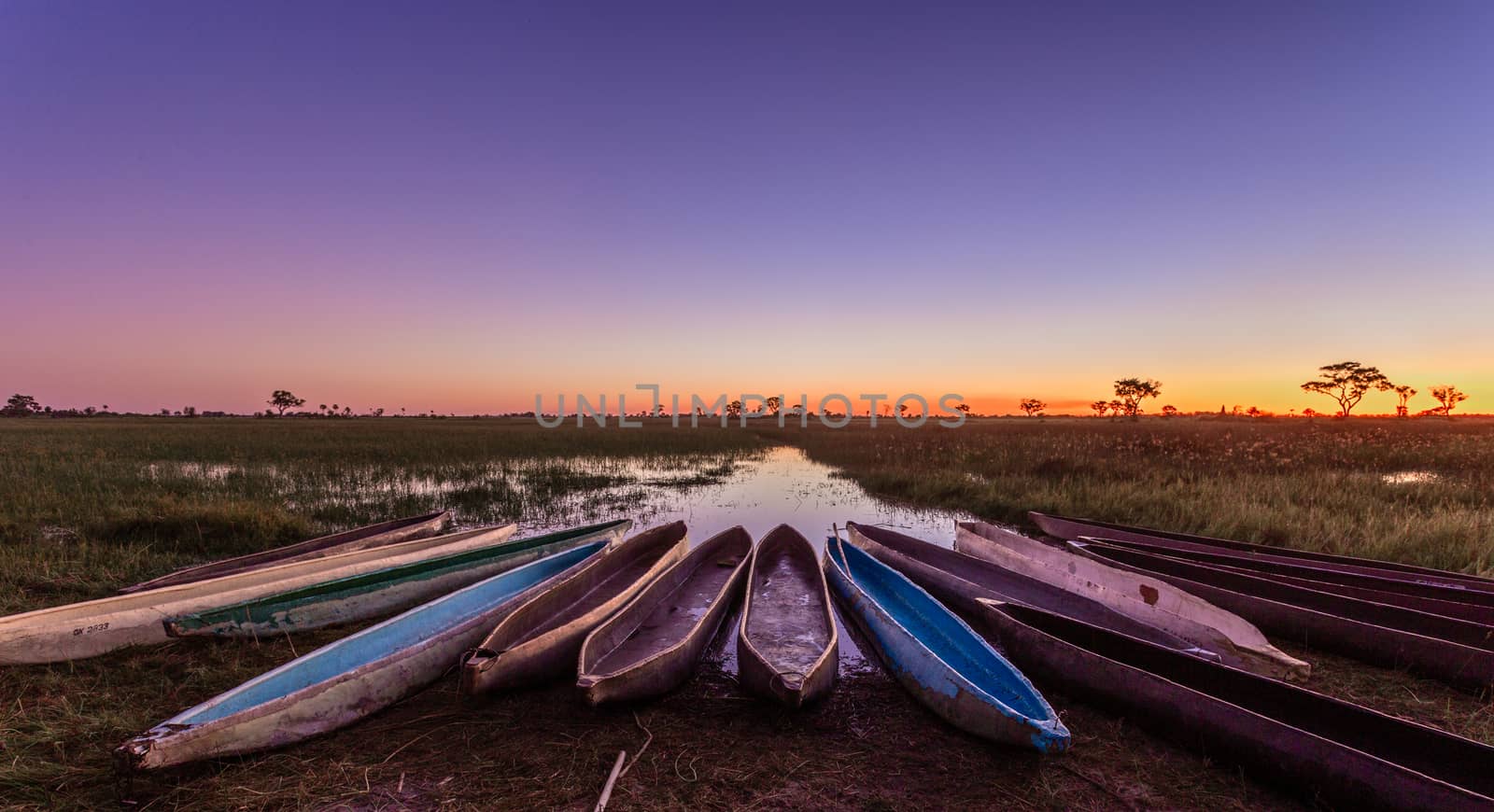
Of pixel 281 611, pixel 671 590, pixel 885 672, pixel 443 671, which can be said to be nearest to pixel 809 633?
pixel 885 672

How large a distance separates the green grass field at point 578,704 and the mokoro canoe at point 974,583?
112 centimetres

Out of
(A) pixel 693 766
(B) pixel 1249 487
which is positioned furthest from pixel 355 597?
(B) pixel 1249 487

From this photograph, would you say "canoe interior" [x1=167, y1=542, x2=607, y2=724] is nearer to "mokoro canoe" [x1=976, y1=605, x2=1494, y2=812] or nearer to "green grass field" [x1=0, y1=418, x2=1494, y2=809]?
"green grass field" [x1=0, y1=418, x2=1494, y2=809]

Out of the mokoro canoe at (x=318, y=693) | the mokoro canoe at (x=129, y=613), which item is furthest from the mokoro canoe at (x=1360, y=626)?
the mokoro canoe at (x=129, y=613)

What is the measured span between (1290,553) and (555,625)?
8.22m

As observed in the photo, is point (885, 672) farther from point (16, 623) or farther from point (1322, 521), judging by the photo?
point (1322, 521)

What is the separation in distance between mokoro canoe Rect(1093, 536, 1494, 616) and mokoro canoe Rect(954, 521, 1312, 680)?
1.25 m

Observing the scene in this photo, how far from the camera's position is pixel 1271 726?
2.81 metres

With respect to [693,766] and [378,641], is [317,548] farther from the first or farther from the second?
[693,766]

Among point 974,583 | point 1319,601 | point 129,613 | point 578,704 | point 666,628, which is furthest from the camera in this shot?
point 974,583

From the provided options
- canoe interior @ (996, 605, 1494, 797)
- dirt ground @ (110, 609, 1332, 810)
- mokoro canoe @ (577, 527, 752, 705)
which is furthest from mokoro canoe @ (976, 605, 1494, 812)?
mokoro canoe @ (577, 527, 752, 705)

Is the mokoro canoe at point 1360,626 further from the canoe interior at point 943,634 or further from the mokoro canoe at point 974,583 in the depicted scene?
the canoe interior at point 943,634

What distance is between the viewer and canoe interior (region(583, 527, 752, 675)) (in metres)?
4.47

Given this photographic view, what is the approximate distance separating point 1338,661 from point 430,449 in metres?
24.1
